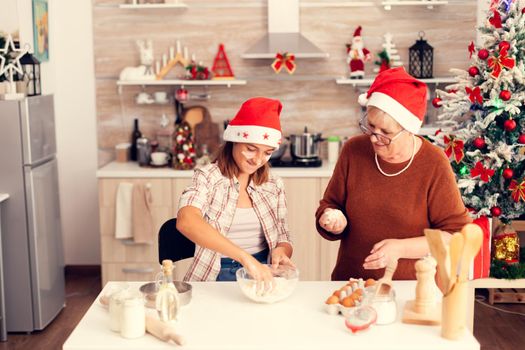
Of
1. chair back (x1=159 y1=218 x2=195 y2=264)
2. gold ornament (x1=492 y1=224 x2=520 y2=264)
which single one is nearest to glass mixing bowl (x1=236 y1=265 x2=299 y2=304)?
chair back (x1=159 y1=218 x2=195 y2=264)

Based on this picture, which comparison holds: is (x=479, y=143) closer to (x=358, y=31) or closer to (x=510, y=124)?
(x=510, y=124)

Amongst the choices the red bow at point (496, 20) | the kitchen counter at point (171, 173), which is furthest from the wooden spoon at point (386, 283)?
the kitchen counter at point (171, 173)

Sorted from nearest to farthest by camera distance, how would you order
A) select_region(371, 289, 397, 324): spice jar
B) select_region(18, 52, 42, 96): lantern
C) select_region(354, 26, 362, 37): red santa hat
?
select_region(371, 289, 397, 324): spice jar < select_region(18, 52, 42, 96): lantern < select_region(354, 26, 362, 37): red santa hat

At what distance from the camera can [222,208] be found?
2.83 m

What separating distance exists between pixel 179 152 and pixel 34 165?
1.03 metres

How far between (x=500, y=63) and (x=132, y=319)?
2.77 meters

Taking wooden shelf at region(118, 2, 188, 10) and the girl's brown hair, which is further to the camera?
wooden shelf at region(118, 2, 188, 10)

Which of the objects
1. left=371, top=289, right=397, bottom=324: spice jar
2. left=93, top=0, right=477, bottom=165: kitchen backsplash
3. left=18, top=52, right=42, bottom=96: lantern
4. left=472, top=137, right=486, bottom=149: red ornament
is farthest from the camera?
left=93, top=0, right=477, bottom=165: kitchen backsplash

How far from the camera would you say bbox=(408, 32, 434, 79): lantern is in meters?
5.02

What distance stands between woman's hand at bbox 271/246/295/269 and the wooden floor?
72.2 inches

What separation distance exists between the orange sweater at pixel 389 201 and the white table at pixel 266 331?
288 millimetres

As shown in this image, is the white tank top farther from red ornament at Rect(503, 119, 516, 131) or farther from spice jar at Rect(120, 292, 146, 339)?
red ornament at Rect(503, 119, 516, 131)

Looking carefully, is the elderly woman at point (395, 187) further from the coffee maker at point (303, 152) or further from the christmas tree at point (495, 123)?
the coffee maker at point (303, 152)

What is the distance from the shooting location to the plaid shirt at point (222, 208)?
Result: 9.16 feet
